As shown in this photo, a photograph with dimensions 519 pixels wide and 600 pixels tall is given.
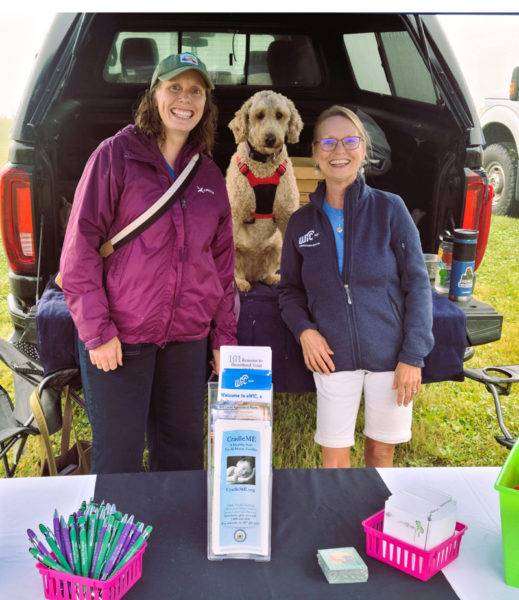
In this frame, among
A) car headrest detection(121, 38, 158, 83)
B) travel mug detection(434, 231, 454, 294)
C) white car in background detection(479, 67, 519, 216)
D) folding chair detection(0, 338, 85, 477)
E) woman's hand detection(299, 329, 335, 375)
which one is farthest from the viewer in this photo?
white car in background detection(479, 67, 519, 216)

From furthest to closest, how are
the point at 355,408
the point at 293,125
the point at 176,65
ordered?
1. the point at 293,125
2. the point at 355,408
3. the point at 176,65

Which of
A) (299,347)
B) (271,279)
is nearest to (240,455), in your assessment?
(299,347)

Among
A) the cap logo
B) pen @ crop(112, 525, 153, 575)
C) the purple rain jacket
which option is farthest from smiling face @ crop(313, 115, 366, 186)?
pen @ crop(112, 525, 153, 575)

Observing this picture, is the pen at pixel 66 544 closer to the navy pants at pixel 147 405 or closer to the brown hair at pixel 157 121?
the navy pants at pixel 147 405

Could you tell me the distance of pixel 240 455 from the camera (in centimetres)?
94

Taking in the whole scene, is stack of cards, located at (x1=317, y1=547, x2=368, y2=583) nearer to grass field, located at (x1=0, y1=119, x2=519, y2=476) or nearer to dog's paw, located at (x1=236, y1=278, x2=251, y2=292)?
grass field, located at (x1=0, y1=119, x2=519, y2=476)

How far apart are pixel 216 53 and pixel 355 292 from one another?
1902 mm

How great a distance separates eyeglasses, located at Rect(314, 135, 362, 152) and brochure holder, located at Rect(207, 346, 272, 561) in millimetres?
931

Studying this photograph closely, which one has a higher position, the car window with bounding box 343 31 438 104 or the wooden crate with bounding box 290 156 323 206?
the car window with bounding box 343 31 438 104

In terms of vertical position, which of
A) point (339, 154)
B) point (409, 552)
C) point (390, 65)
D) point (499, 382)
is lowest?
point (499, 382)

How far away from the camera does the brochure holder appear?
36.6 inches

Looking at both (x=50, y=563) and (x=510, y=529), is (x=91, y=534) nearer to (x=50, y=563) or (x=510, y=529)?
(x=50, y=563)

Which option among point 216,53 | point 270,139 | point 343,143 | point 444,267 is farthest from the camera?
point 216,53

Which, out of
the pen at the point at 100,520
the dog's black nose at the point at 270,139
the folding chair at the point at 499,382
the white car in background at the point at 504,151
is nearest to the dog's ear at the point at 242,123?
the dog's black nose at the point at 270,139
